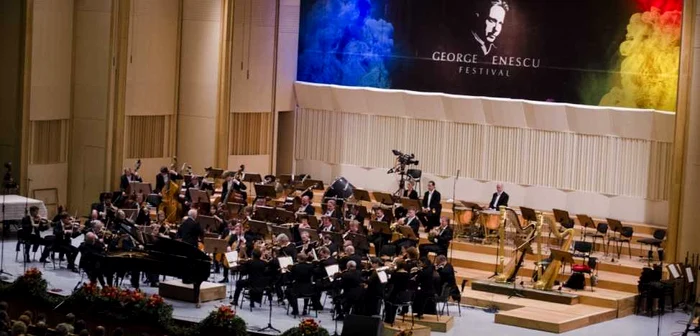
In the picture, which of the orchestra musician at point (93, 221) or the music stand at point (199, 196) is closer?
the orchestra musician at point (93, 221)

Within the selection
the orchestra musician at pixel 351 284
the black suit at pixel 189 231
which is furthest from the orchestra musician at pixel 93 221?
the orchestra musician at pixel 351 284

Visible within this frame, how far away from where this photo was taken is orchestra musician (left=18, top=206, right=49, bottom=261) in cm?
2788

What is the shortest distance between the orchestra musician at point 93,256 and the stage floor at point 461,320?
0.50 meters

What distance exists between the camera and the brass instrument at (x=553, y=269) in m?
26.9

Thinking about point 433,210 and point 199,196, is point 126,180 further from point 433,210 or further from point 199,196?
point 433,210

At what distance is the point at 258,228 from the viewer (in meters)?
27.8

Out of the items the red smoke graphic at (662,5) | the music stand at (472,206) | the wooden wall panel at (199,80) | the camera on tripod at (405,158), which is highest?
the red smoke graphic at (662,5)

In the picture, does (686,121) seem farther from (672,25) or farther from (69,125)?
(69,125)

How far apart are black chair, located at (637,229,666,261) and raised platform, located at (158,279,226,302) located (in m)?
8.04

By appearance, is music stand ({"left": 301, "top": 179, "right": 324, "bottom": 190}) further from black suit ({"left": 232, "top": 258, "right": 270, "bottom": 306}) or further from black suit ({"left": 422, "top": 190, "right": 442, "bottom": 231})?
black suit ({"left": 232, "top": 258, "right": 270, "bottom": 306})

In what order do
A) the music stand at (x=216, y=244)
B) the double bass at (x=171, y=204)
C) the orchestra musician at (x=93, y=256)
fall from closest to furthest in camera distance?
the orchestra musician at (x=93, y=256)
the music stand at (x=216, y=244)
the double bass at (x=171, y=204)

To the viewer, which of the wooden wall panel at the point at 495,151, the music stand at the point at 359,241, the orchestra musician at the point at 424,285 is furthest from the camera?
the wooden wall panel at the point at 495,151

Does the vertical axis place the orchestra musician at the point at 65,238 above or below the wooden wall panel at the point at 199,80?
below

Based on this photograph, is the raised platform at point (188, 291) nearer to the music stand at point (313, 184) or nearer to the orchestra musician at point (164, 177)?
the music stand at point (313, 184)
